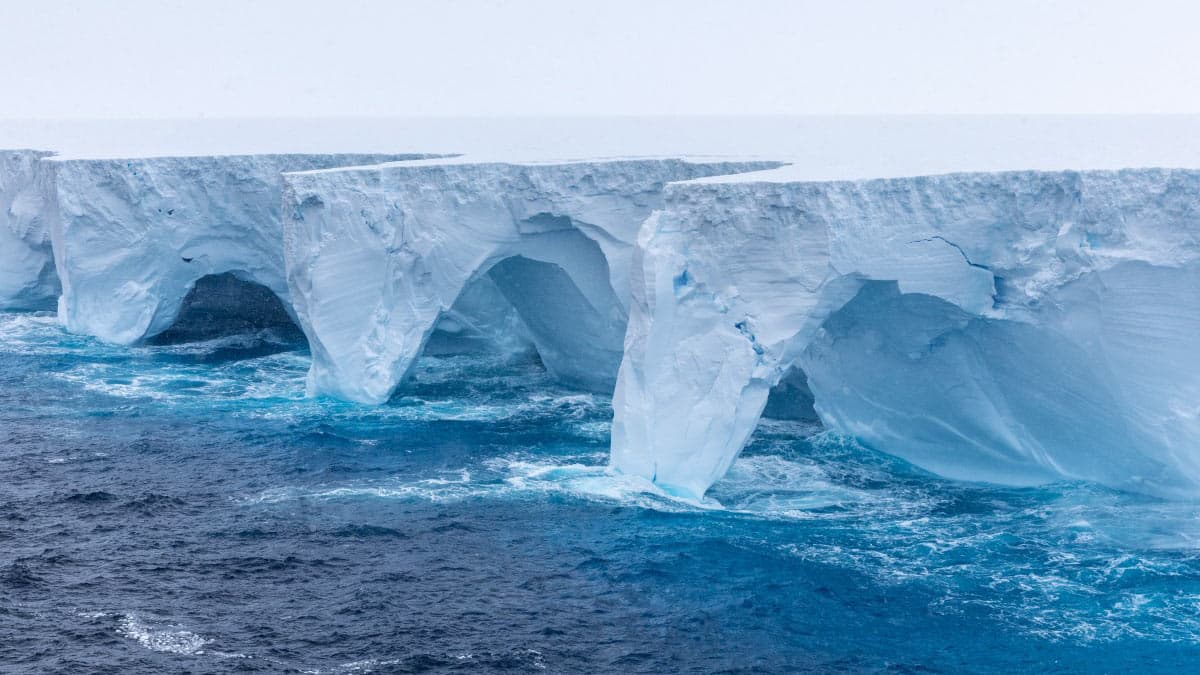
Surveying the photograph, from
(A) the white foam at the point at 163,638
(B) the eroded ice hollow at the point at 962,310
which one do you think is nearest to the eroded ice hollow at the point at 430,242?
(B) the eroded ice hollow at the point at 962,310

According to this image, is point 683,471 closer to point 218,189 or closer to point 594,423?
point 594,423

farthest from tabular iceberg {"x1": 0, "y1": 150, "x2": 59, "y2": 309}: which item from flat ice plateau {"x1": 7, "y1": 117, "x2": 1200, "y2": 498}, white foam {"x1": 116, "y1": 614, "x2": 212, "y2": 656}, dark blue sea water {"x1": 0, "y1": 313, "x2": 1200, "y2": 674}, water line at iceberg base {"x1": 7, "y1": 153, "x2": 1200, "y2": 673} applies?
white foam {"x1": 116, "y1": 614, "x2": 212, "y2": 656}

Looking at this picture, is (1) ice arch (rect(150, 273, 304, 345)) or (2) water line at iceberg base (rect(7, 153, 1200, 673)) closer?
(2) water line at iceberg base (rect(7, 153, 1200, 673))

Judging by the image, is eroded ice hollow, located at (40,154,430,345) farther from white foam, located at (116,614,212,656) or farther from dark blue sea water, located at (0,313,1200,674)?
white foam, located at (116,614,212,656)

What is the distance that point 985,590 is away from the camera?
39.1 ft

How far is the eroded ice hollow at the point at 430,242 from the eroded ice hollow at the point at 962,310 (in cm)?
322

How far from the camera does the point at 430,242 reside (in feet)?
61.4

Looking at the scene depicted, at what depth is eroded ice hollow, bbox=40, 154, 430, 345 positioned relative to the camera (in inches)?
870

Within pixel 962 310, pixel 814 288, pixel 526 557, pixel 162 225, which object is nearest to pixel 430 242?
pixel 162 225

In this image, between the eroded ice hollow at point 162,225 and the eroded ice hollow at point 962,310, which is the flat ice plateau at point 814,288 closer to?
the eroded ice hollow at point 962,310

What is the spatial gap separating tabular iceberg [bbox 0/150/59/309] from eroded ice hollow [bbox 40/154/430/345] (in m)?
2.93

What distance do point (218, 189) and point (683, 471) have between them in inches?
453

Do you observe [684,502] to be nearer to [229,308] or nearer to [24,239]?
[229,308]

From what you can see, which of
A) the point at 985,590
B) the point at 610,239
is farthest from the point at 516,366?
the point at 985,590
